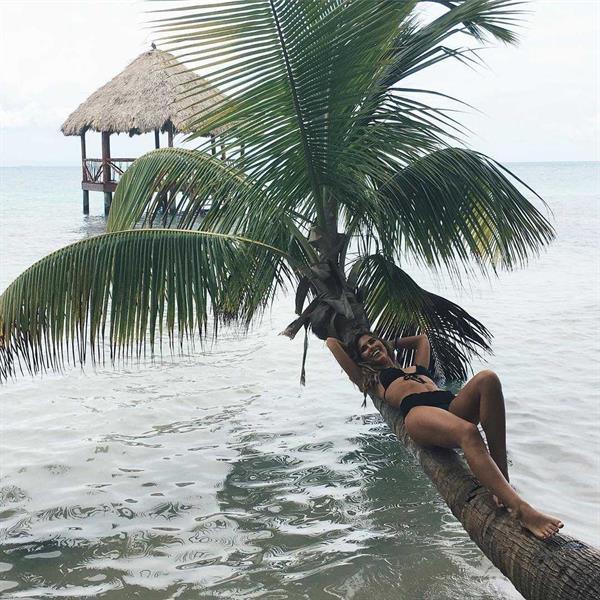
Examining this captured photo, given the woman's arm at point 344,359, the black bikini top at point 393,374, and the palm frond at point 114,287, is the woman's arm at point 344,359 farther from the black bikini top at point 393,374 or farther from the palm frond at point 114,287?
the palm frond at point 114,287

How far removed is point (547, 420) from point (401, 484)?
2.42 metres

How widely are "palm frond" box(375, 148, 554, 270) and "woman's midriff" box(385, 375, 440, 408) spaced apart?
1514 millimetres

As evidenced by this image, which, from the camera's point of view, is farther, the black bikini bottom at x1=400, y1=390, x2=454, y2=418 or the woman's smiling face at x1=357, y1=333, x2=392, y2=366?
the woman's smiling face at x1=357, y1=333, x2=392, y2=366

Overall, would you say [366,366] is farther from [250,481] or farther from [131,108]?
[131,108]

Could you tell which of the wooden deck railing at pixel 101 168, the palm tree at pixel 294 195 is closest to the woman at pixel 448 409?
the palm tree at pixel 294 195

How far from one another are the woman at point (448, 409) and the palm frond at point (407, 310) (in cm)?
89

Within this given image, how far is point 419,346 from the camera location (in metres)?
5.14

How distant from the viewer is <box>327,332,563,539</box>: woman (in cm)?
310

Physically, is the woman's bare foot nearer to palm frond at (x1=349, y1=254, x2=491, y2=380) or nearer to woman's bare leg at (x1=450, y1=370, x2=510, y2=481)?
woman's bare leg at (x1=450, y1=370, x2=510, y2=481)

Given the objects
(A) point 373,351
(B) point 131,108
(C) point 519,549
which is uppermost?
(B) point 131,108

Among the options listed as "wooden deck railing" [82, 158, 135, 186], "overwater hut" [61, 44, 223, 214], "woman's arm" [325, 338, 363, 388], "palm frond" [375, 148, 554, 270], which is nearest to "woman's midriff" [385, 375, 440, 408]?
"woman's arm" [325, 338, 363, 388]

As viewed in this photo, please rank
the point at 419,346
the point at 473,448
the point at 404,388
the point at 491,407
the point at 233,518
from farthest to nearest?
the point at 233,518 → the point at 419,346 → the point at 404,388 → the point at 491,407 → the point at 473,448

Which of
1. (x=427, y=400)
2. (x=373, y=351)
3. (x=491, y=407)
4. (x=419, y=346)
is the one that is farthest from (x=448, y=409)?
(x=419, y=346)

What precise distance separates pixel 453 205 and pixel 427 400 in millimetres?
2144
